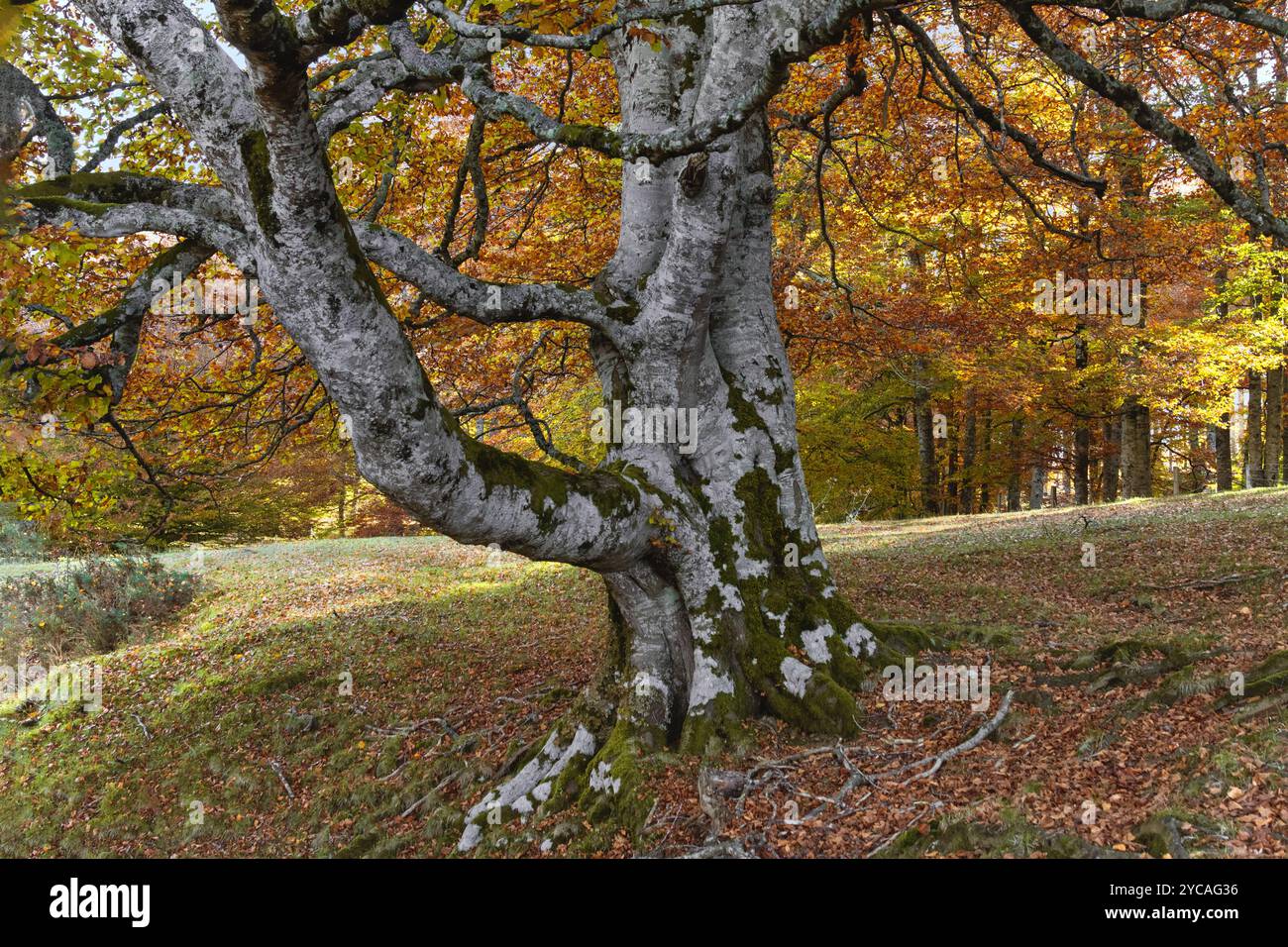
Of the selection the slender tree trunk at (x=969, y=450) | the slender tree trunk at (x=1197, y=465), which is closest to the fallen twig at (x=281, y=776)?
the slender tree trunk at (x=969, y=450)

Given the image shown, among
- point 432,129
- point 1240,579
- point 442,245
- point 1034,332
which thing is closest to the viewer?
point 442,245

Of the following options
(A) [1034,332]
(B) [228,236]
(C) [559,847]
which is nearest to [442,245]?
(B) [228,236]

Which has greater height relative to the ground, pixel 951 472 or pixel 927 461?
pixel 927 461

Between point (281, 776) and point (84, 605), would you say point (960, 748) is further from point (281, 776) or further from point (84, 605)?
point (84, 605)

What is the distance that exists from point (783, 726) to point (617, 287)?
11.4ft

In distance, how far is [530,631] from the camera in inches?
396

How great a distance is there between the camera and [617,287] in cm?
606

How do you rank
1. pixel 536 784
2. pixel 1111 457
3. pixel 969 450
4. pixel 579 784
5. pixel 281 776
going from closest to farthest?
pixel 579 784, pixel 536 784, pixel 281 776, pixel 969 450, pixel 1111 457

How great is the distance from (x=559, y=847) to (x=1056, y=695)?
11.6 ft

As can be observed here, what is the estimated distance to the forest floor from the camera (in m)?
4.23

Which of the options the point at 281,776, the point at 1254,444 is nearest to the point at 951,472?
the point at 1254,444

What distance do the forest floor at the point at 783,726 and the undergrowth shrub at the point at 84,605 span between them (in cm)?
66

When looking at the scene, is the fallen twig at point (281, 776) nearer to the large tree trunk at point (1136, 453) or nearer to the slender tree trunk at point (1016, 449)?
the large tree trunk at point (1136, 453)

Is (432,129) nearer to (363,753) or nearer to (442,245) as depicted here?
(442,245)
